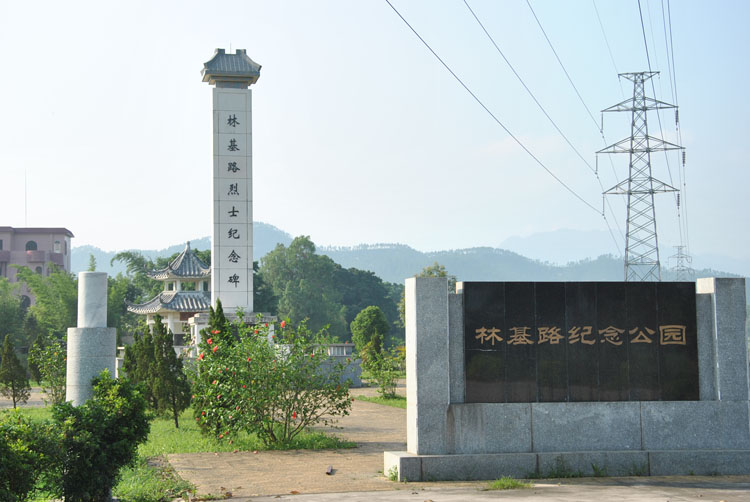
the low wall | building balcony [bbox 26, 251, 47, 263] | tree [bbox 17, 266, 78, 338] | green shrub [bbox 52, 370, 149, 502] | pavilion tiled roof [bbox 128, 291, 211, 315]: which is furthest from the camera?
building balcony [bbox 26, 251, 47, 263]

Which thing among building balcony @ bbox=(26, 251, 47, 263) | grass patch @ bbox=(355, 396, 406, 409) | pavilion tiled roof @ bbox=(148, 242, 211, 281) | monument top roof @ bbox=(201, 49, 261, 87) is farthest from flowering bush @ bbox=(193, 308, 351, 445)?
building balcony @ bbox=(26, 251, 47, 263)

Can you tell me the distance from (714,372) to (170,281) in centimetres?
3094

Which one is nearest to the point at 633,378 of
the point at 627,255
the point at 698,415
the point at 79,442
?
the point at 698,415

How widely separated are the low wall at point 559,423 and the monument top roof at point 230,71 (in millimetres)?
19894

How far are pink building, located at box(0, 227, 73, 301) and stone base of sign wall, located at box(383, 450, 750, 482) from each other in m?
59.2

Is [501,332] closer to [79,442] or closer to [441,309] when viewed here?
[441,309]

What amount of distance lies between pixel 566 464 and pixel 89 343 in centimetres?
537

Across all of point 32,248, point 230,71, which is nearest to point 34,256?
point 32,248

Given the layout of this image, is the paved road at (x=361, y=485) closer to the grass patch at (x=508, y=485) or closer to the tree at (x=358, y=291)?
the grass patch at (x=508, y=485)

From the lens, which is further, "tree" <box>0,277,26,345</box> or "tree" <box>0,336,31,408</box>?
"tree" <box>0,277,26,345</box>

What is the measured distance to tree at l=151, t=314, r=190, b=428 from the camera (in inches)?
588

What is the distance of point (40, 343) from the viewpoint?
72.6 feet

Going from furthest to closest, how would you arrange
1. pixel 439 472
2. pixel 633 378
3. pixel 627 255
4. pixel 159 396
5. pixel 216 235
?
pixel 627 255
pixel 216 235
pixel 159 396
pixel 633 378
pixel 439 472

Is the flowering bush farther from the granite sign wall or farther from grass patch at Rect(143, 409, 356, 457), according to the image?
the granite sign wall
